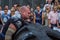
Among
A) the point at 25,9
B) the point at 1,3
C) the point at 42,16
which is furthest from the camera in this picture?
the point at 1,3

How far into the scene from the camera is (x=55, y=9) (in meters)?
7.80

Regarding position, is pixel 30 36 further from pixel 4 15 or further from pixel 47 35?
pixel 4 15

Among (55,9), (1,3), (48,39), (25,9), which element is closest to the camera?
(48,39)

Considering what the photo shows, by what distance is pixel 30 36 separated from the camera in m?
1.09

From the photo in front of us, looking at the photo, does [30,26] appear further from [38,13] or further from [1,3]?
[1,3]

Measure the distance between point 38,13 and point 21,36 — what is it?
7845mm

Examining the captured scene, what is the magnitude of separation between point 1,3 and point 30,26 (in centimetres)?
993

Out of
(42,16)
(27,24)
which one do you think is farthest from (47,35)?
(42,16)

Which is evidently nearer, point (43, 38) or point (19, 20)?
point (43, 38)

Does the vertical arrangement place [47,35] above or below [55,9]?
above

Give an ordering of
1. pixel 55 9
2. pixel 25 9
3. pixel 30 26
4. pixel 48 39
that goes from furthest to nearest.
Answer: pixel 55 9 → pixel 25 9 → pixel 30 26 → pixel 48 39

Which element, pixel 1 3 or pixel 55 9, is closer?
pixel 55 9

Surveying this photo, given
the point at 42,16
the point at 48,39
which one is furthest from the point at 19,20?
the point at 42,16

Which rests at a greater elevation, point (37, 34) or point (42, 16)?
point (37, 34)
